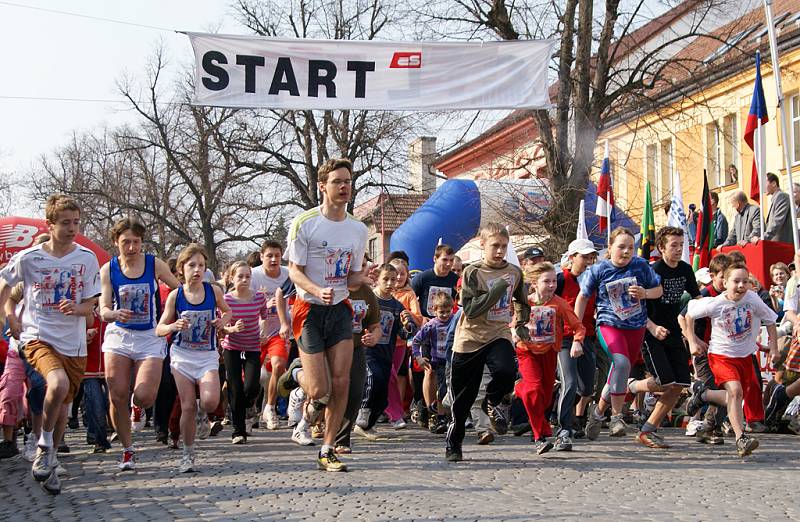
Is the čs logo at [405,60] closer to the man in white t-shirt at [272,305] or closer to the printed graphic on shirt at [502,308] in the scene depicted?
the man in white t-shirt at [272,305]

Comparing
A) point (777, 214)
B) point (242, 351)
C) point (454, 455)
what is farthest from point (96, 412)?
point (777, 214)

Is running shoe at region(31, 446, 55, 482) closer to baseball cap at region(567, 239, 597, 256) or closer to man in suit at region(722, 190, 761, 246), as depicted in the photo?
baseball cap at region(567, 239, 597, 256)

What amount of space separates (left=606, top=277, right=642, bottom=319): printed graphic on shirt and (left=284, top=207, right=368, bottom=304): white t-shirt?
2.73 m

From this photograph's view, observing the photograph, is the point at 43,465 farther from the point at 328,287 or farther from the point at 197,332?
the point at 328,287

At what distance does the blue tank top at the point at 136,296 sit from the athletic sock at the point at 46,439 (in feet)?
3.52

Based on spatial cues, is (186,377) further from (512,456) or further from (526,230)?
(526,230)

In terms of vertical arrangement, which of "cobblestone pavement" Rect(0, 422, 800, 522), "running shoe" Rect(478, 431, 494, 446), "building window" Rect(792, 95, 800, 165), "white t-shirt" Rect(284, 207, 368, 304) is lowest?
"cobblestone pavement" Rect(0, 422, 800, 522)

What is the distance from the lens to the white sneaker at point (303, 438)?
10125 mm

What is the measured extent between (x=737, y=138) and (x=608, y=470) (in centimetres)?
2543

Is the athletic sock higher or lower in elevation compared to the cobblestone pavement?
higher

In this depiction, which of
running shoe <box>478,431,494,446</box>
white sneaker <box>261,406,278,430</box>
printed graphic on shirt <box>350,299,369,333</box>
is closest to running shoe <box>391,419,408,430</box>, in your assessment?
white sneaker <box>261,406,278,430</box>

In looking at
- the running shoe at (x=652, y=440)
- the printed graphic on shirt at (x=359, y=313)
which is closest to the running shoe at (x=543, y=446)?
the running shoe at (x=652, y=440)

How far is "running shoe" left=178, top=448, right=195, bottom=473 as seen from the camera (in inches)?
328

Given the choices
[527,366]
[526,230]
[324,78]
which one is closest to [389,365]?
[527,366]
